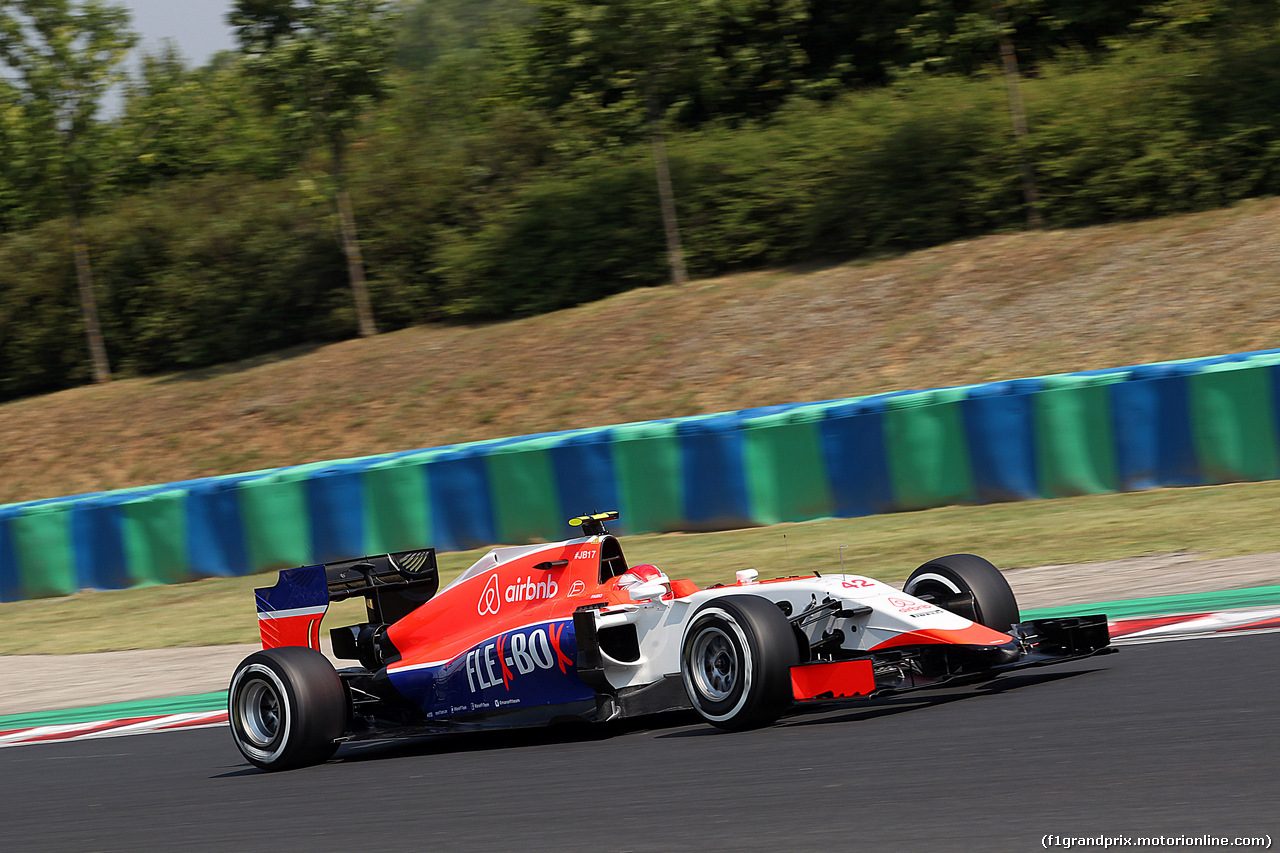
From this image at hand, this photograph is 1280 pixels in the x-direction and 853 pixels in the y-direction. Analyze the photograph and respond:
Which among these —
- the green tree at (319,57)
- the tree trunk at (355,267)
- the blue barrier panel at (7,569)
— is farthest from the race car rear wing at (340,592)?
the tree trunk at (355,267)

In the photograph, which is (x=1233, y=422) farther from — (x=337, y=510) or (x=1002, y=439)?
(x=337, y=510)

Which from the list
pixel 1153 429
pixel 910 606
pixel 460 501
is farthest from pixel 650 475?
pixel 910 606

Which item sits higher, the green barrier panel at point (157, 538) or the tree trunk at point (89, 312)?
the tree trunk at point (89, 312)

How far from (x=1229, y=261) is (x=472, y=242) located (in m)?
13.8

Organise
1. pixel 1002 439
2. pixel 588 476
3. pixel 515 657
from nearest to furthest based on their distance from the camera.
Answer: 1. pixel 515 657
2. pixel 1002 439
3. pixel 588 476

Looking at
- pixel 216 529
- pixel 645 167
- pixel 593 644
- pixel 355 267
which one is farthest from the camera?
pixel 355 267

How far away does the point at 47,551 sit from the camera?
1616cm

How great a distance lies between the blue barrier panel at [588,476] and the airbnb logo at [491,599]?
732cm

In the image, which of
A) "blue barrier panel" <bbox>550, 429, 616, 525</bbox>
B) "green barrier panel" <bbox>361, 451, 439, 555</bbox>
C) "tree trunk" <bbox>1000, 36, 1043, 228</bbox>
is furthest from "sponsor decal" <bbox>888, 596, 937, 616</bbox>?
"tree trunk" <bbox>1000, 36, 1043, 228</bbox>

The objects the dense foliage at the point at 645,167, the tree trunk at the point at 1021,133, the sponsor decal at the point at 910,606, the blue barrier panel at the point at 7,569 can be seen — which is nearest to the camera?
the sponsor decal at the point at 910,606

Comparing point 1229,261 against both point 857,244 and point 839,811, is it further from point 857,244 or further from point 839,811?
point 839,811

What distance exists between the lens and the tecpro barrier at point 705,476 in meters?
12.6

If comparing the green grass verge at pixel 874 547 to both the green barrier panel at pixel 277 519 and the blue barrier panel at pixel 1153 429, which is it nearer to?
the blue barrier panel at pixel 1153 429

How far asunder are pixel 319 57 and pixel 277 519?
12.0m
